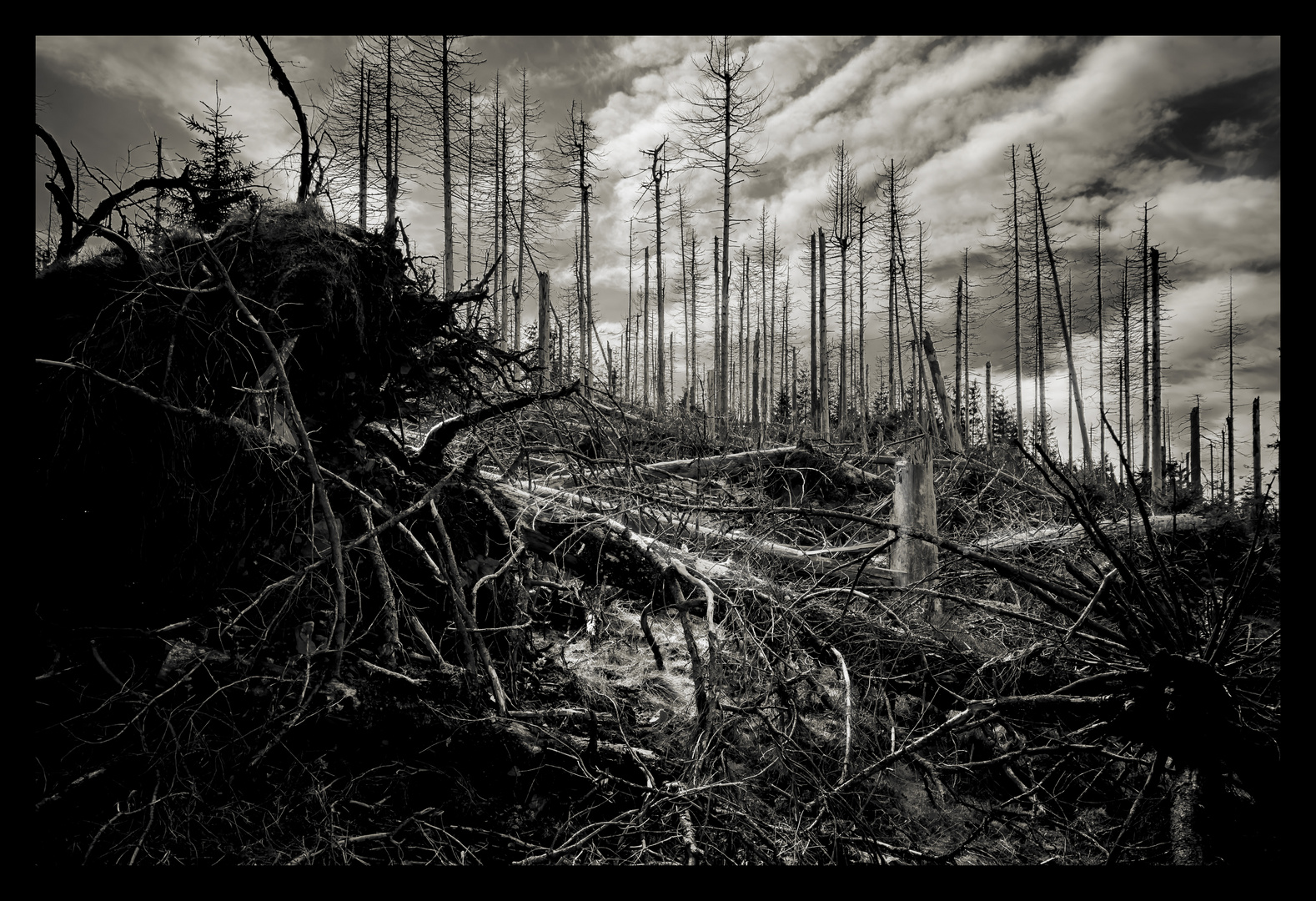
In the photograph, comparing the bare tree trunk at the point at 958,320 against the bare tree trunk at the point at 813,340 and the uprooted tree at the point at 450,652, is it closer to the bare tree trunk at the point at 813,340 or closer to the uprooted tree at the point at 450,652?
the bare tree trunk at the point at 813,340

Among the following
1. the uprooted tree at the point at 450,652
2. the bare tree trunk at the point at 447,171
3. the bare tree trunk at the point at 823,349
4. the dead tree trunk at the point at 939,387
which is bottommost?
the uprooted tree at the point at 450,652

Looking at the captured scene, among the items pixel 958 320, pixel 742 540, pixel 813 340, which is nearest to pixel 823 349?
pixel 813 340

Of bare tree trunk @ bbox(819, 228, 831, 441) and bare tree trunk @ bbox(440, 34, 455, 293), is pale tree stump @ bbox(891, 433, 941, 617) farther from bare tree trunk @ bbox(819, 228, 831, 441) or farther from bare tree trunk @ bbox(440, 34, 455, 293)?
bare tree trunk @ bbox(440, 34, 455, 293)

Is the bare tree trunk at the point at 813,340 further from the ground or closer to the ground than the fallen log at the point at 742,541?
further from the ground

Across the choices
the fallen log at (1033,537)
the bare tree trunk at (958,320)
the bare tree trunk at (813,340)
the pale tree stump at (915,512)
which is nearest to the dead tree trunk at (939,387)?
the fallen log at (1033,537)

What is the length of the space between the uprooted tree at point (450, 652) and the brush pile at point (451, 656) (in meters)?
0.02

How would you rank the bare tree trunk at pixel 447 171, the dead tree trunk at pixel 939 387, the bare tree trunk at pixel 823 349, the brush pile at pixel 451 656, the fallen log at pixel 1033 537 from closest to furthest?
the brush pile at pixel 451 656 → the fallen log at pixel 1033 537 → the dead tree trunk at pixel 939 387 → the bare tree trunk at pixel 447 171 → the bare tree trunk at pixel 823 349

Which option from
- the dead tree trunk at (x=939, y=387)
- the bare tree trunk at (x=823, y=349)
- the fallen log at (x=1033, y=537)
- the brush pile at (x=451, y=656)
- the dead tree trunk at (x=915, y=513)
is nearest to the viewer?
the brush pile at (x=451, y=656)

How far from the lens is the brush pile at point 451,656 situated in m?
2.13

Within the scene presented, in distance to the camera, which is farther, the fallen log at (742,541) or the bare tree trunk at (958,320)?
the bare tree trunk at (958,320)

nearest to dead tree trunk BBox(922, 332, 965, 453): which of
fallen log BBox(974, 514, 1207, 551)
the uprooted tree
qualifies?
fallen log BBox(974, 514, 1207, 551)

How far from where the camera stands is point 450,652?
10.9 ft
